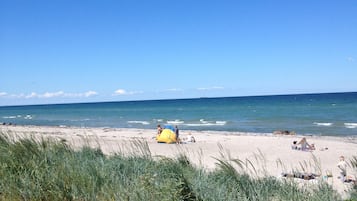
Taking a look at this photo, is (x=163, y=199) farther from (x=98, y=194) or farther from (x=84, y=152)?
(x=84, y=152)

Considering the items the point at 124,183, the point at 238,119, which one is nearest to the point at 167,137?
the point at 124,183

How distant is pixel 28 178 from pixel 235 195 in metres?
2.56

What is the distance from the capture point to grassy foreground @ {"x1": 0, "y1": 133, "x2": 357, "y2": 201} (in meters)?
3.97

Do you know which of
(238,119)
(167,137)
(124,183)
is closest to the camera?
(124,183)

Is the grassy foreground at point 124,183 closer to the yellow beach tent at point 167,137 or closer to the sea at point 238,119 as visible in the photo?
the yellow beach tent at point 167,137

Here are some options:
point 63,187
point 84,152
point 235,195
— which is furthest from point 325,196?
point 84,152

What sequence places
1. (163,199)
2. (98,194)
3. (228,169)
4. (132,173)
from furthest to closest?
(228,169) → (132,173) → (98,194) → (163,199)

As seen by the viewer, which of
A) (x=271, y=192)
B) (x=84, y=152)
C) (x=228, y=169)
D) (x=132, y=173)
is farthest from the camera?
(x=84, y=152)

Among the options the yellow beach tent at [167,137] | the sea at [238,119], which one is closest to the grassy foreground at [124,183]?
the yellow beach tent at [167,137]

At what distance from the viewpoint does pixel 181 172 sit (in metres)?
5.20

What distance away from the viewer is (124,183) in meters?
4.41

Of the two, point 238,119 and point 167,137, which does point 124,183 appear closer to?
point 167,137

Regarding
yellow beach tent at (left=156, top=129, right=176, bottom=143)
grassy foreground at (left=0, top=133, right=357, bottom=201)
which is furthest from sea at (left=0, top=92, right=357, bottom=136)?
grassy foreground at (left=0, top=133, right=357, bottom=201)

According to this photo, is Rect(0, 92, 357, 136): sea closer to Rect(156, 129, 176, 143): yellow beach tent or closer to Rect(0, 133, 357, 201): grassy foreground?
Rect(156, 129, 176, 143): yellow beach tent
